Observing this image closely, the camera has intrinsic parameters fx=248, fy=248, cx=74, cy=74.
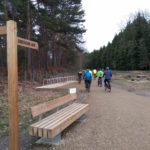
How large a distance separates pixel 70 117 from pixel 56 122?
0.72m

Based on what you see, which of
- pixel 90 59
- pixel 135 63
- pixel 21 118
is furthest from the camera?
pixel 90 59

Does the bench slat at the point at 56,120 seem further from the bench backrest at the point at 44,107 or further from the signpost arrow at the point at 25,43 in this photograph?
the signpost arrow at the point at 25,43

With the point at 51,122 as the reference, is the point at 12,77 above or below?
above

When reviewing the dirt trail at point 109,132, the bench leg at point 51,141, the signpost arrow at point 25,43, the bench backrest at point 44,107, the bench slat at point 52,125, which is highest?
the signpost arrow at point 25,43

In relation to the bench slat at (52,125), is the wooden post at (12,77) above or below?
above

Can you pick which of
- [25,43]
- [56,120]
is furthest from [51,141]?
[25,43]

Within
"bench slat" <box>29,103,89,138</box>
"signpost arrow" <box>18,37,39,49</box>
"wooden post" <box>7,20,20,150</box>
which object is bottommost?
"bench slat" <box>29,103,89,138</box>

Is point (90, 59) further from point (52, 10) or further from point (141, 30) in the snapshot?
point (52, 10)

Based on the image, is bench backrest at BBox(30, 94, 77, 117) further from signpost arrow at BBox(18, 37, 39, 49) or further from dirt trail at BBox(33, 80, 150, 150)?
signpost arrow at BBox(18, 37, 39, 49)

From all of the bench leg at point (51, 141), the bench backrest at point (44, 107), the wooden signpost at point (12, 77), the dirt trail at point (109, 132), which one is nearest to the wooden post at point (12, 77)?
the wooden signpost at point (12, 77)

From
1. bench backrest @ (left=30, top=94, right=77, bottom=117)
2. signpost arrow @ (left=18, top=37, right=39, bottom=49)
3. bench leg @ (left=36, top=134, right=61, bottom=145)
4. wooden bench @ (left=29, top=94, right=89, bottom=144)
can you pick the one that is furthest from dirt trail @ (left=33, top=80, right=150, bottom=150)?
signpost arrow @ (left=18, top=37, right=39, bottom=49)

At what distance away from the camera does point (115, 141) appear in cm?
565

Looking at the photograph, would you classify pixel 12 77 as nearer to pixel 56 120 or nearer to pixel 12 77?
pixel 12 77

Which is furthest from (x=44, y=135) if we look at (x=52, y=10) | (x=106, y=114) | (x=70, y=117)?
(x=52, y=10)
